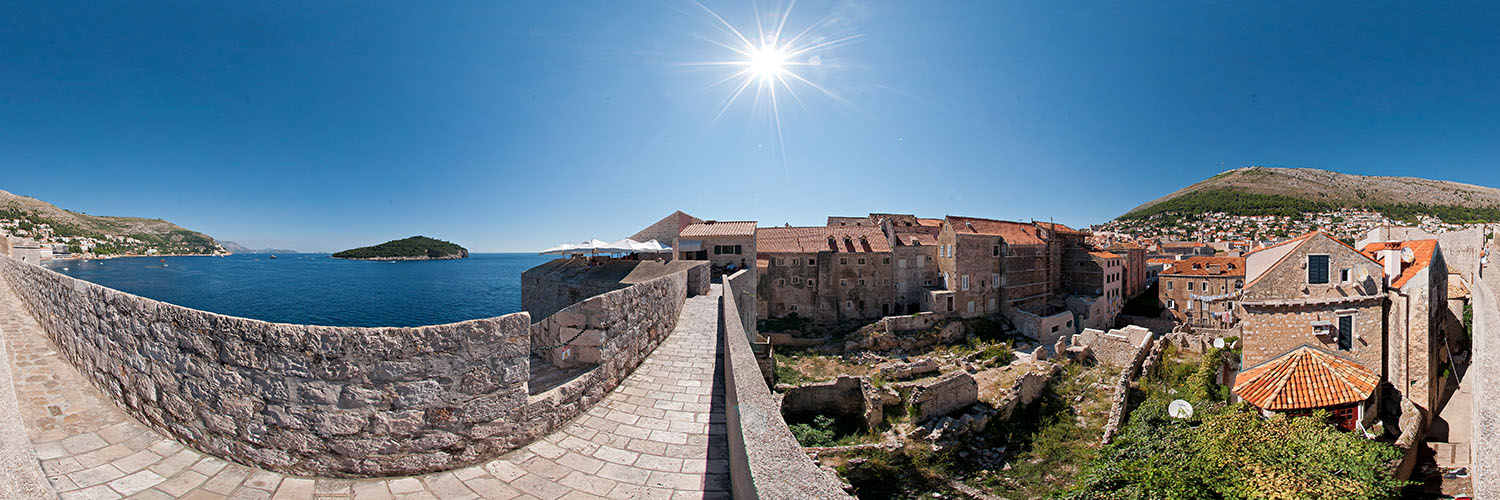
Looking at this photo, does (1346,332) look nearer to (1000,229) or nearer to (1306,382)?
(1306,382)

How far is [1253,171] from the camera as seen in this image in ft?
384

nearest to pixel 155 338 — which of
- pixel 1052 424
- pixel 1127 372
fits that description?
pixel 1052 424

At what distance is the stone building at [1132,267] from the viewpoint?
4128 centimetres

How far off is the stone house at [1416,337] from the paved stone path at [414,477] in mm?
18067

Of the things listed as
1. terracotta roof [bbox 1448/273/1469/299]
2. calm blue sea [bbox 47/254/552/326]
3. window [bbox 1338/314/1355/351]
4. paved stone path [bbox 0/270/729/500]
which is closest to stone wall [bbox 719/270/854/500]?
paved stone path [bbox 0/270/729/500]

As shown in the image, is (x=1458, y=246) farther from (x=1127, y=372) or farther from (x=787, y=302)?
(x=787, y=302)

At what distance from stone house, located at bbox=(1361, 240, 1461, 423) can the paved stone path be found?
18.1 m

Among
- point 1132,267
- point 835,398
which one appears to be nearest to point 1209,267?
point 1132,267

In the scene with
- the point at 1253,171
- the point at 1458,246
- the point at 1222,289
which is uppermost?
the point at 1253,171

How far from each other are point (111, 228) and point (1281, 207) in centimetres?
29143

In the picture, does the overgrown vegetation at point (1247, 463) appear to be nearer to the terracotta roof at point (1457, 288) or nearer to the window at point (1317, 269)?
the window at point (1317, 269)

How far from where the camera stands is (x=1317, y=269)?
45.1 ft

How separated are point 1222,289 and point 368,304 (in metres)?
70.2

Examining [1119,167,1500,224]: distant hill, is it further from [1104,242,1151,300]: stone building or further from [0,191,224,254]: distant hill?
[0,191,224,254]: distant hill
